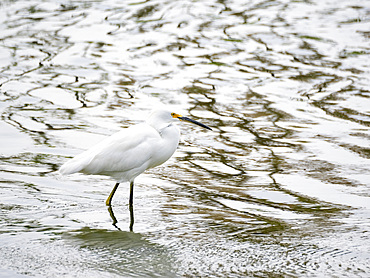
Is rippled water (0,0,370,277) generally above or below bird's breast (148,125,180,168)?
below

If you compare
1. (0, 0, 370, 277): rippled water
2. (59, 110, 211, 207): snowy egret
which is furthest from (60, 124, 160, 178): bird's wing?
(0, 0, 370, 277): rippled water

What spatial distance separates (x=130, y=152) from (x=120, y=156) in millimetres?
100

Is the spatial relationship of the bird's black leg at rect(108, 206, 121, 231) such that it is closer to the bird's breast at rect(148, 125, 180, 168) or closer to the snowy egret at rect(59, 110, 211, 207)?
the snowy egret at rect(59, 110, 211, 207)

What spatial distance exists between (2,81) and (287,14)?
24.9 feet

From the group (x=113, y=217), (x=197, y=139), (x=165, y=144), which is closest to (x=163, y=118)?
(x=165, y=144)

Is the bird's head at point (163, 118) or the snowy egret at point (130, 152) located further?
the bird's head at point (163, 118)

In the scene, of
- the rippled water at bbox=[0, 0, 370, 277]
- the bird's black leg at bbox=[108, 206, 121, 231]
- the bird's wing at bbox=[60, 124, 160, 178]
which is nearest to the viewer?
the rippled water at bbox=[0, 0, 370, 277]

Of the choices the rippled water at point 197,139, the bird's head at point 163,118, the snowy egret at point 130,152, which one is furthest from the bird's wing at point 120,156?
the rippled water at point 197,139

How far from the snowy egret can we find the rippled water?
0.32m

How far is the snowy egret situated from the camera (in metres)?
6.08

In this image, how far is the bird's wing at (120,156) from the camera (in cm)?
607

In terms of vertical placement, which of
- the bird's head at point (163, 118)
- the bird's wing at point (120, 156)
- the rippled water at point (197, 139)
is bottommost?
the rippled water at point (197, 139)

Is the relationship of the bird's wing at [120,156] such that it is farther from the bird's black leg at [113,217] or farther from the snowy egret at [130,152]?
the bird's black leg at [113,217]

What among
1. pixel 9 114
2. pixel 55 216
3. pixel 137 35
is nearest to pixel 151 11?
pixel 137 35
